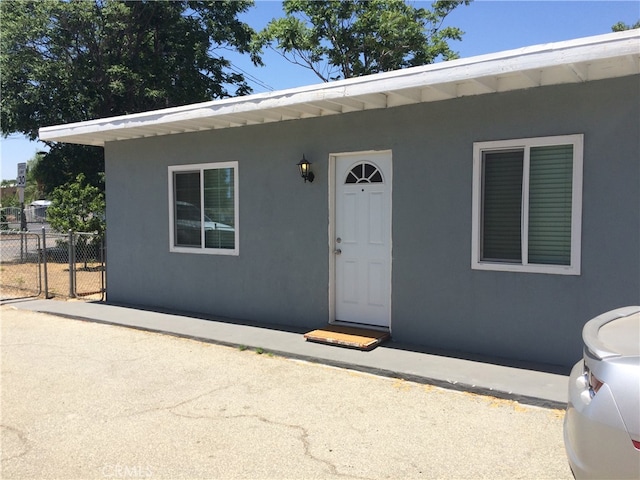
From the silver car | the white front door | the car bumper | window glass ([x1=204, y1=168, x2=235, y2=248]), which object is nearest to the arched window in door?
the white front door

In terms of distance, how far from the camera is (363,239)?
22.1ft

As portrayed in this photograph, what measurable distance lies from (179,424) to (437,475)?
6.79ft

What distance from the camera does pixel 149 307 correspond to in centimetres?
884

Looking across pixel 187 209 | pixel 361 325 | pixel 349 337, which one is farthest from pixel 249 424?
pixel 187 209

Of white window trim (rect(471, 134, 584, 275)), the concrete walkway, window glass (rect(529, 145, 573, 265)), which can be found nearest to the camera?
the concrete walkway

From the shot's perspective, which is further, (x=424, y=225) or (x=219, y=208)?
(x=219, y=208)

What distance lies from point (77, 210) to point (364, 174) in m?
11.2

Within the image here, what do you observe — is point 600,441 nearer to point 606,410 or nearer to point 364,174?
point 606,410

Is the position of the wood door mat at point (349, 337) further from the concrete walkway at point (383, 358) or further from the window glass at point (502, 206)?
the window glass at point (502, 206)

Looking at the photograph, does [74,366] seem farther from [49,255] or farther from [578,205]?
[49,255]

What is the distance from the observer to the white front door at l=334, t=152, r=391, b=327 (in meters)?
6.55

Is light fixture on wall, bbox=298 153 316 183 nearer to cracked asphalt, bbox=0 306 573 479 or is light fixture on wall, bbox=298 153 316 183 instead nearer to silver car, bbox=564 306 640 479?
cracked asphalt, bbox=0 306 573 479

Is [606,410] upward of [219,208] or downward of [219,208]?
downward

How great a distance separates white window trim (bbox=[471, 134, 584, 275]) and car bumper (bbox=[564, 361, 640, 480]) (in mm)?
2970
